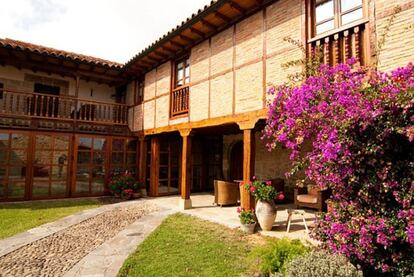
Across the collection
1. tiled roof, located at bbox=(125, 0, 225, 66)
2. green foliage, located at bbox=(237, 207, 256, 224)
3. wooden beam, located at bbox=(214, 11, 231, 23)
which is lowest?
green foliage, located at bbox=(237, 207, 256, 224)

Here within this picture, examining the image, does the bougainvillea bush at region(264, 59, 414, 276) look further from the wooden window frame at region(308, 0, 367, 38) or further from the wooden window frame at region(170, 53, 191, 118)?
the wooden window frame at region(170, 53, 191, 118)

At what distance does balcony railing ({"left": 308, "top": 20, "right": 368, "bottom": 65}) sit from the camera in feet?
14.0

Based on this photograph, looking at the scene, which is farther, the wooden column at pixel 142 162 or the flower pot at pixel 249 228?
the wooden column at pixel 142 162

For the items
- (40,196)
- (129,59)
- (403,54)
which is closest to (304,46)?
(403,54)

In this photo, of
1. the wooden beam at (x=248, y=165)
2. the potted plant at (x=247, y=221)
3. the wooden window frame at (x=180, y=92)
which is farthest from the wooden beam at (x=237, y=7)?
the potted plant at (x=247, y=221)

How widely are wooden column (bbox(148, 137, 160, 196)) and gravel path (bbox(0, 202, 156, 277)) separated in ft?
11.1

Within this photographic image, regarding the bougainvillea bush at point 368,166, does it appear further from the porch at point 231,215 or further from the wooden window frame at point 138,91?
the wooden window frame at point 138,91

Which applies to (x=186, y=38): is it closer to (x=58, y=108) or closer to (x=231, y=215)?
(x=231, y=215)

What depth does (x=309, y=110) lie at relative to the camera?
3682 millimetres

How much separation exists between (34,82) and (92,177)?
16.1ft

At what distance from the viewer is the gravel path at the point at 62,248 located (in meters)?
3.93

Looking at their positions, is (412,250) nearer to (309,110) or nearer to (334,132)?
(334,132)

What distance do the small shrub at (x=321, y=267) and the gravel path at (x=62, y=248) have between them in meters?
3.30

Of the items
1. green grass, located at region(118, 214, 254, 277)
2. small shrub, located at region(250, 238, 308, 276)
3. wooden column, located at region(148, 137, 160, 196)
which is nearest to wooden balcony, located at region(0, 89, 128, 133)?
wooden column, located at region(148, 137, 160, 196)
